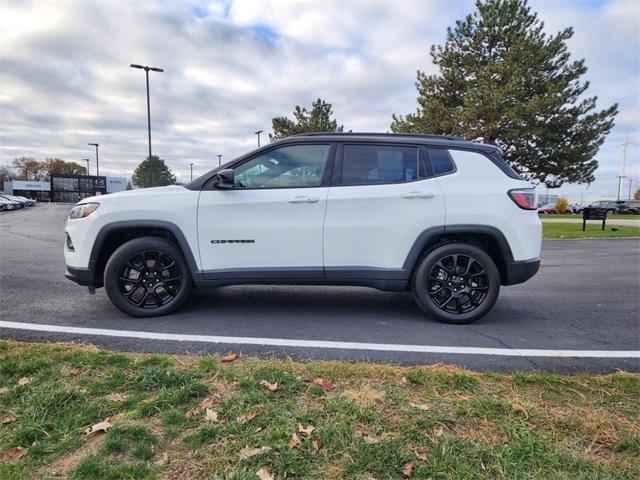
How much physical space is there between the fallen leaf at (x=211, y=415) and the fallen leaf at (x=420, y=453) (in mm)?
1079

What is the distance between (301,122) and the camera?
98.2ft

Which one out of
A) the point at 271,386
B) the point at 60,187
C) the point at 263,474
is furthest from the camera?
the point at 60,187

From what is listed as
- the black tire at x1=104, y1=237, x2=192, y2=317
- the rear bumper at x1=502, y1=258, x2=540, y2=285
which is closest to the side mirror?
the black tire at x1=104, y1=237, x2=192, y2=317

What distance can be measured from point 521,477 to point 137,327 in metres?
3.32

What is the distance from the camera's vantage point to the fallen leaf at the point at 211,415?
2385 millimetres

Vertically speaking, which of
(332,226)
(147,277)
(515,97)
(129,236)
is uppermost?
(515,97)

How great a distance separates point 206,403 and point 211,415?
15 cm

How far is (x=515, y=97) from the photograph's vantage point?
21.1m

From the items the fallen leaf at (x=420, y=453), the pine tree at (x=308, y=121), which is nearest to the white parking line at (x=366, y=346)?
the fallen leaf at (x=420, y=453)

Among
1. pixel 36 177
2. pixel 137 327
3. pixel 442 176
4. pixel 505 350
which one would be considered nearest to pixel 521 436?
pixel 505 350

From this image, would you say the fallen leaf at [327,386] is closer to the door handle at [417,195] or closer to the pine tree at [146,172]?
the door handle at [417,195]

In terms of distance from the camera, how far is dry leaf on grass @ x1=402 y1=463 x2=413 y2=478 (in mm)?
1994

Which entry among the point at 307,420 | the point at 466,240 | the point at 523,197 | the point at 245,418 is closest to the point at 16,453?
the point at 245,418

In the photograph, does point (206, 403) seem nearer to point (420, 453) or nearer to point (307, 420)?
point (307, 420)
